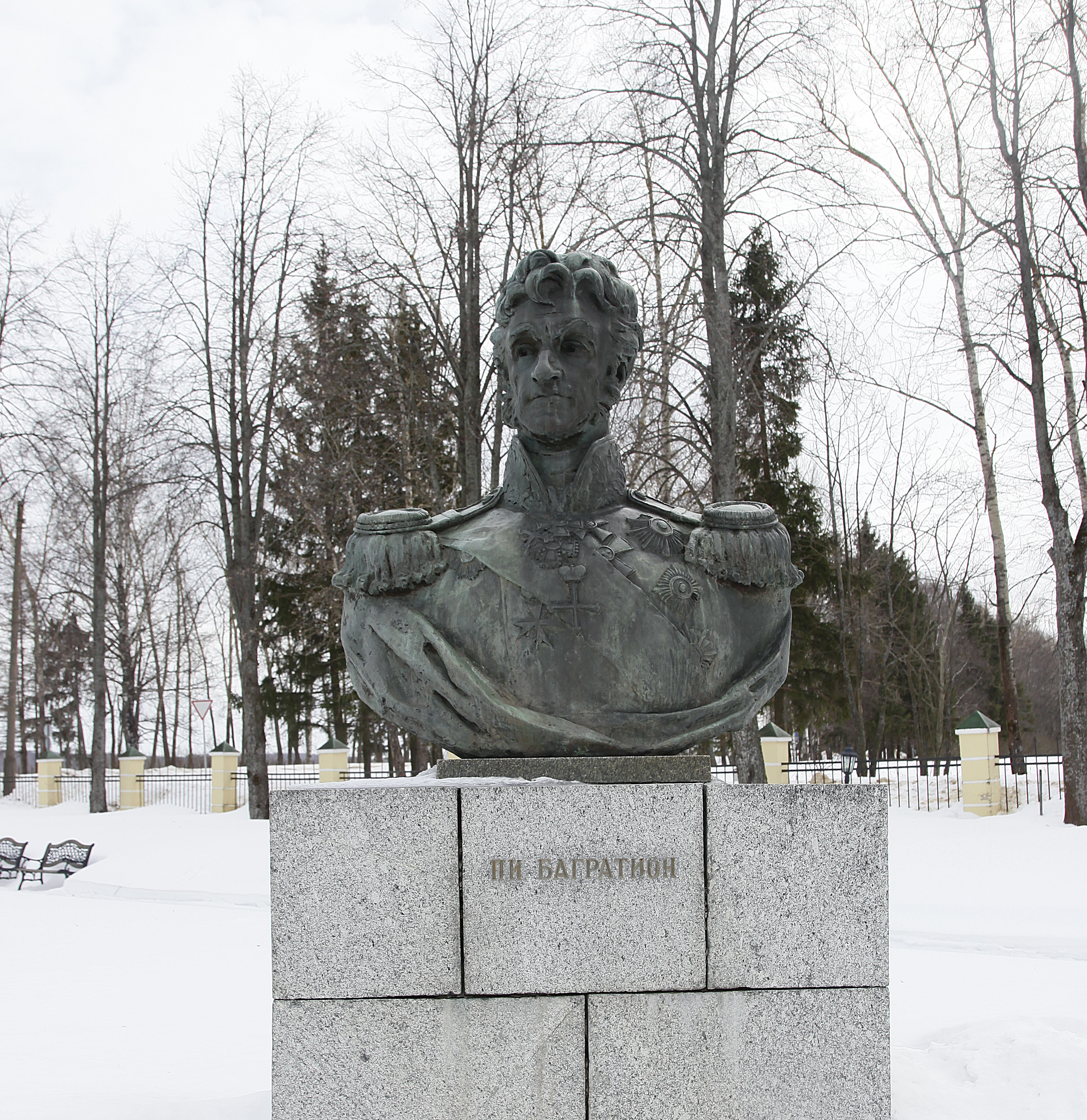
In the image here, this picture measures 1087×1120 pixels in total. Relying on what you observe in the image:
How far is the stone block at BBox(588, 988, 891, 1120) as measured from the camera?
128 inches

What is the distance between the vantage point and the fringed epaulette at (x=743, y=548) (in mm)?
3691

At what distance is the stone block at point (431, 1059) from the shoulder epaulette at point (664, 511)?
166 cm

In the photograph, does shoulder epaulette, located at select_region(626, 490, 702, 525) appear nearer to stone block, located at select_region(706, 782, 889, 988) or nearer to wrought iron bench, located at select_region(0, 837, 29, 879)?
stone block, located at select_region(706, 782, 889, 988)

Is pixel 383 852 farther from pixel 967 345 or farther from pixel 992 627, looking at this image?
pixel 992 627

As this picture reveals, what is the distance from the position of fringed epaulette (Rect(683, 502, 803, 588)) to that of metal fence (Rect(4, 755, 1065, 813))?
12.5m

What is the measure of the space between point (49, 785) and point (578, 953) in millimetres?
26721

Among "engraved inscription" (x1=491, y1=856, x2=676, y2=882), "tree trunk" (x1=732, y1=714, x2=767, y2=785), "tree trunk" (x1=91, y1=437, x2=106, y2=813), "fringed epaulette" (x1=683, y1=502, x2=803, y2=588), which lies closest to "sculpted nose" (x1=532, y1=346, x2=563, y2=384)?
"fringed epaulette" (x1=683, y1=502, x2=803, y2=588)

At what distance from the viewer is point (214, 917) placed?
1132 cm

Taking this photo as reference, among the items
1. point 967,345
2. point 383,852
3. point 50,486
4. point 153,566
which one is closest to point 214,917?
point 383,852

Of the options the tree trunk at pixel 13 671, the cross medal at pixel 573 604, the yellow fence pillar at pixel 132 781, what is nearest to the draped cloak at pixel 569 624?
the cross medal at pixel 573 604

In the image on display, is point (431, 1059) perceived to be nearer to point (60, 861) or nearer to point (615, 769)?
point (615, 769)

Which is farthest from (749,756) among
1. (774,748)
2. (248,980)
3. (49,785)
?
(49,785)

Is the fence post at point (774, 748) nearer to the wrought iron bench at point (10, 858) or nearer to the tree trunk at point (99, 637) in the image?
the wrought iron bench at point (10, 858)

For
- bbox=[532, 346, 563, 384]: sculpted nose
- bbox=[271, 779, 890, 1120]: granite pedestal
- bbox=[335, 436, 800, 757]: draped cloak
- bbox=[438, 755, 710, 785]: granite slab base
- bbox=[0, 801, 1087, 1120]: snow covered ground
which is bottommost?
bbox=[0, 801, 1087, 1120]: snow covered ground
